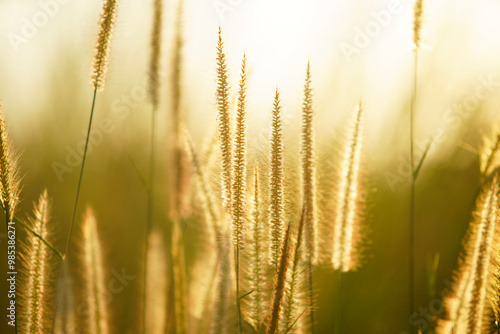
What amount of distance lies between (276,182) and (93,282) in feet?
2.67

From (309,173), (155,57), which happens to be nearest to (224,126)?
(309,173)

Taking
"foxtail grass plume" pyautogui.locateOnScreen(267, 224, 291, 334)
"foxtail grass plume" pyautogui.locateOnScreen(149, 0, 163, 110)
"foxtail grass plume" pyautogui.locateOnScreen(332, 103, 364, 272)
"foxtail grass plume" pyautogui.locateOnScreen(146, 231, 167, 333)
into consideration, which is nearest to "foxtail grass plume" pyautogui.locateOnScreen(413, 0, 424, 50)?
"foxtail grass plume" pyautogui.locateOnScreen(332, 103, 364, 272)

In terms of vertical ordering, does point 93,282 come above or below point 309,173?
below

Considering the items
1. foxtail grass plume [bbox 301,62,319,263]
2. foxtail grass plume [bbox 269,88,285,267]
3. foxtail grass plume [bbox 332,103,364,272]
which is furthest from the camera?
foxtail grass plume [bbox 332,103,364,272]

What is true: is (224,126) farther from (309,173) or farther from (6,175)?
(6,175)

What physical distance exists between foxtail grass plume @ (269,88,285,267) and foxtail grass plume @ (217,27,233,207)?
0.13 metres

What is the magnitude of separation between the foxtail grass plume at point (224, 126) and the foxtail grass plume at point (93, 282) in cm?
57

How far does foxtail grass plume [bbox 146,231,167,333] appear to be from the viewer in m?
1.83

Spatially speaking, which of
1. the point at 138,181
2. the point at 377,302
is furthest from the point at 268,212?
the point at 138,181

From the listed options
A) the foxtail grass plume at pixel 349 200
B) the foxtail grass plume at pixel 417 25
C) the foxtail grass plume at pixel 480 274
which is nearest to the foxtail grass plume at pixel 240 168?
the foxtail grass plume at pixel 349 200

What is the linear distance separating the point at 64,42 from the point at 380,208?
2.68m

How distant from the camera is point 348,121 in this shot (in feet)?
5.73

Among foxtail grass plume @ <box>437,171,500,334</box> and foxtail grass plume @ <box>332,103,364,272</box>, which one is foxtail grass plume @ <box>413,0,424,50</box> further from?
foxtail grass plume @ <box>437,171,500,334</box>

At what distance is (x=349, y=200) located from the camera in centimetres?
173
